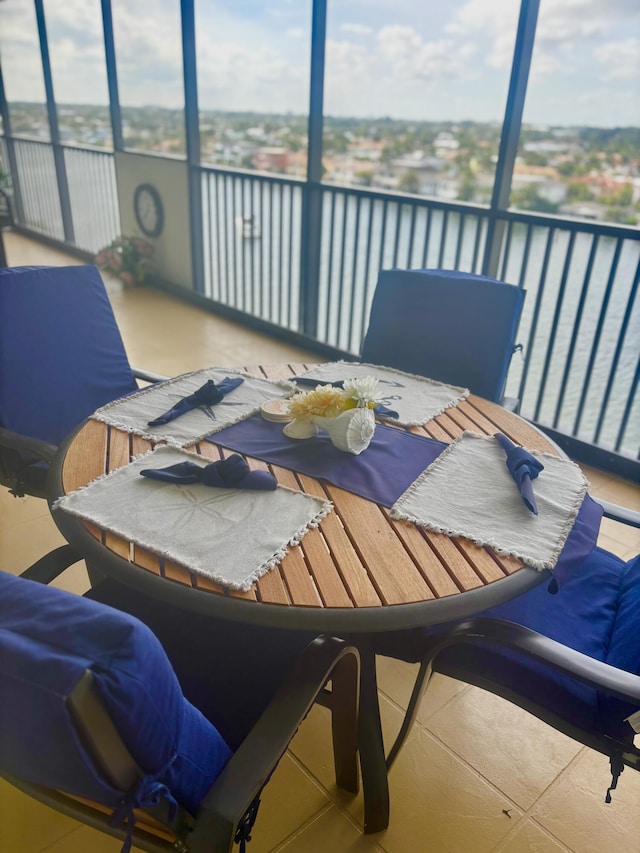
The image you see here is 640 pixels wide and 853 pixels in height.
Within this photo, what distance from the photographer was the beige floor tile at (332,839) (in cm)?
138

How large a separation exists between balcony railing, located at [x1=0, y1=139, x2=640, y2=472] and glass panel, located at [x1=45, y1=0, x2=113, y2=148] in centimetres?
245

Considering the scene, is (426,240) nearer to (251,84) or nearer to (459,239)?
(459,239)

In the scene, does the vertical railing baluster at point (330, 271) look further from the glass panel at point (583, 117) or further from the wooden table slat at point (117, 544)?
the wooden table slat at point (117, 544)

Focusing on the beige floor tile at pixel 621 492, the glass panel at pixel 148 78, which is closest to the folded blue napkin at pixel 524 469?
the beige floor tile at pixel 621 492

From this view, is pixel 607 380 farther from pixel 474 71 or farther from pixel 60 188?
pixel 60 188

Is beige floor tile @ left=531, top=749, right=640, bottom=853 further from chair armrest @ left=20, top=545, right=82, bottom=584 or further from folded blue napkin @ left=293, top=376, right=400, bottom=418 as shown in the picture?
chair armrest @ left=20, top=545, right=82, bottom=584

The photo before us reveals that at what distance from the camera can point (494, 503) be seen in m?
1.32

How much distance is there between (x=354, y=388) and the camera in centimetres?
146

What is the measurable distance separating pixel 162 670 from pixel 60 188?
26.8 feet

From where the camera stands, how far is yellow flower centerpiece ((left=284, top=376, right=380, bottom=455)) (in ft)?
4.73

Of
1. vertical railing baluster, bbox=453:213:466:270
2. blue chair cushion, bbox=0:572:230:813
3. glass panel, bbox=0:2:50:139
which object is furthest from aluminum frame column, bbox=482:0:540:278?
glass panel, bbox=0:2:50:139

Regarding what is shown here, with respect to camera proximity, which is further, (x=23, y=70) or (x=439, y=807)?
(x=23, y=70)

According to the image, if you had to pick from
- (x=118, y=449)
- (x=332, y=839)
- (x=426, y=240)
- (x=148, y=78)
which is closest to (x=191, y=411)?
(x=118, y=449)

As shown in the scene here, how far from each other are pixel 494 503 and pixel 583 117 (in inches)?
140
